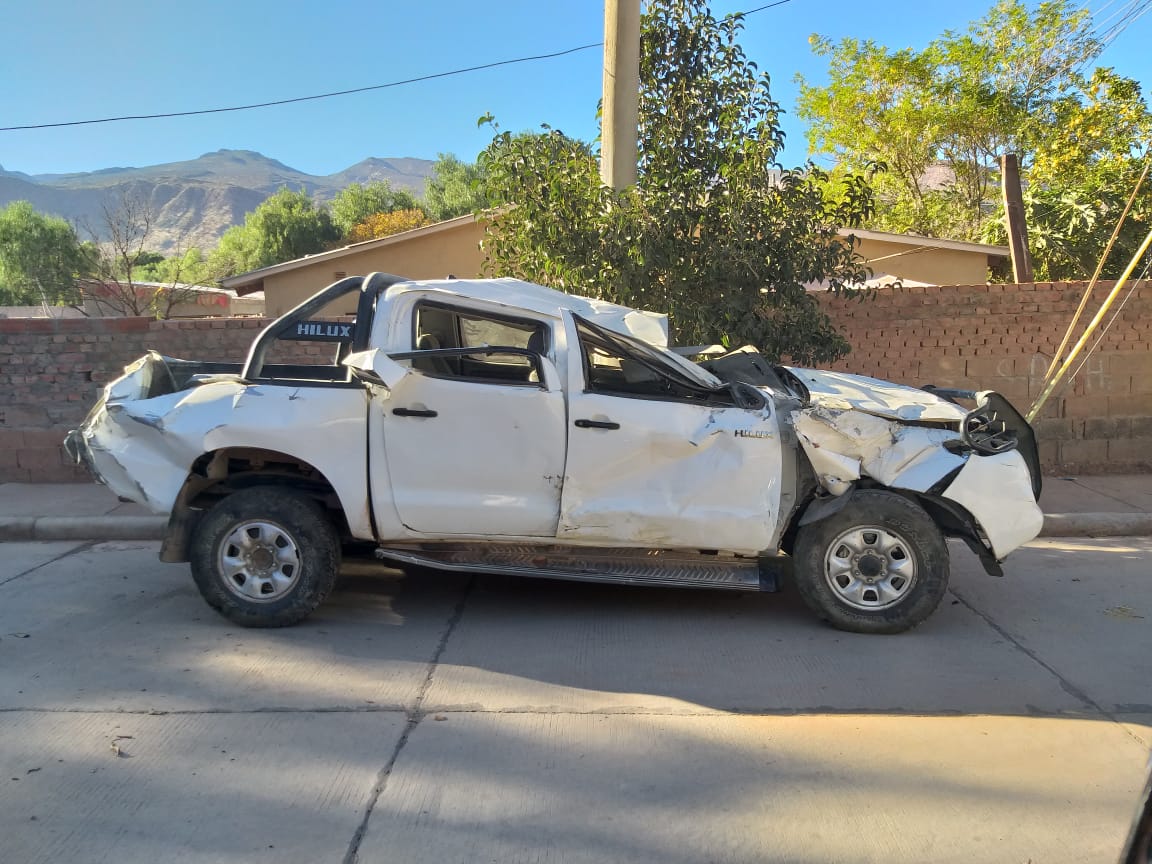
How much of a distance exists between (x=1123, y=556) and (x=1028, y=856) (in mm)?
4953

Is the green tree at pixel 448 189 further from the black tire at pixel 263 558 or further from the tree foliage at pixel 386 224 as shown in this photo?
the black tire at pixel 263 558

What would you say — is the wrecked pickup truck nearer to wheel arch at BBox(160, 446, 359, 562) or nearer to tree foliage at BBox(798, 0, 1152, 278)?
wheel arch at BBox(160, 446, 359, 562)

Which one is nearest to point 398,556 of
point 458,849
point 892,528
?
point 458,849

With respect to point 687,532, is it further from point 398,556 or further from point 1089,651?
point 1089,651

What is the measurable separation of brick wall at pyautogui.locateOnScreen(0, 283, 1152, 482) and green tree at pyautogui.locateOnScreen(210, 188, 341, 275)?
39.6m

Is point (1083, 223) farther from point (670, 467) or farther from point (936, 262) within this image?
point (670, 467)

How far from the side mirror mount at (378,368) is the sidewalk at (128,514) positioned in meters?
3.73

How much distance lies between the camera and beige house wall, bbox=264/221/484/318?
59.0 feet

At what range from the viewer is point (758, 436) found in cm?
514

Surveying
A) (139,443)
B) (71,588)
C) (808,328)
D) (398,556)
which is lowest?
(71,588)

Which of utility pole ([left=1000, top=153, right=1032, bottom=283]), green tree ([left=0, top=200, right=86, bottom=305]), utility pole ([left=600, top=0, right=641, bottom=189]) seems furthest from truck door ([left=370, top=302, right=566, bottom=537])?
green tree ([left=0, top=200, right=86, bottom=305])

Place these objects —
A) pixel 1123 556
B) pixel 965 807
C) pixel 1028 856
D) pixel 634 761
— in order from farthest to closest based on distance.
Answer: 1. pixel 1123 556
2. pixel 634 761
3. pixel 965 807
4. pixel 1028 856

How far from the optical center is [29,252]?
46906mm

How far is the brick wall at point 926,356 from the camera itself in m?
9.47
